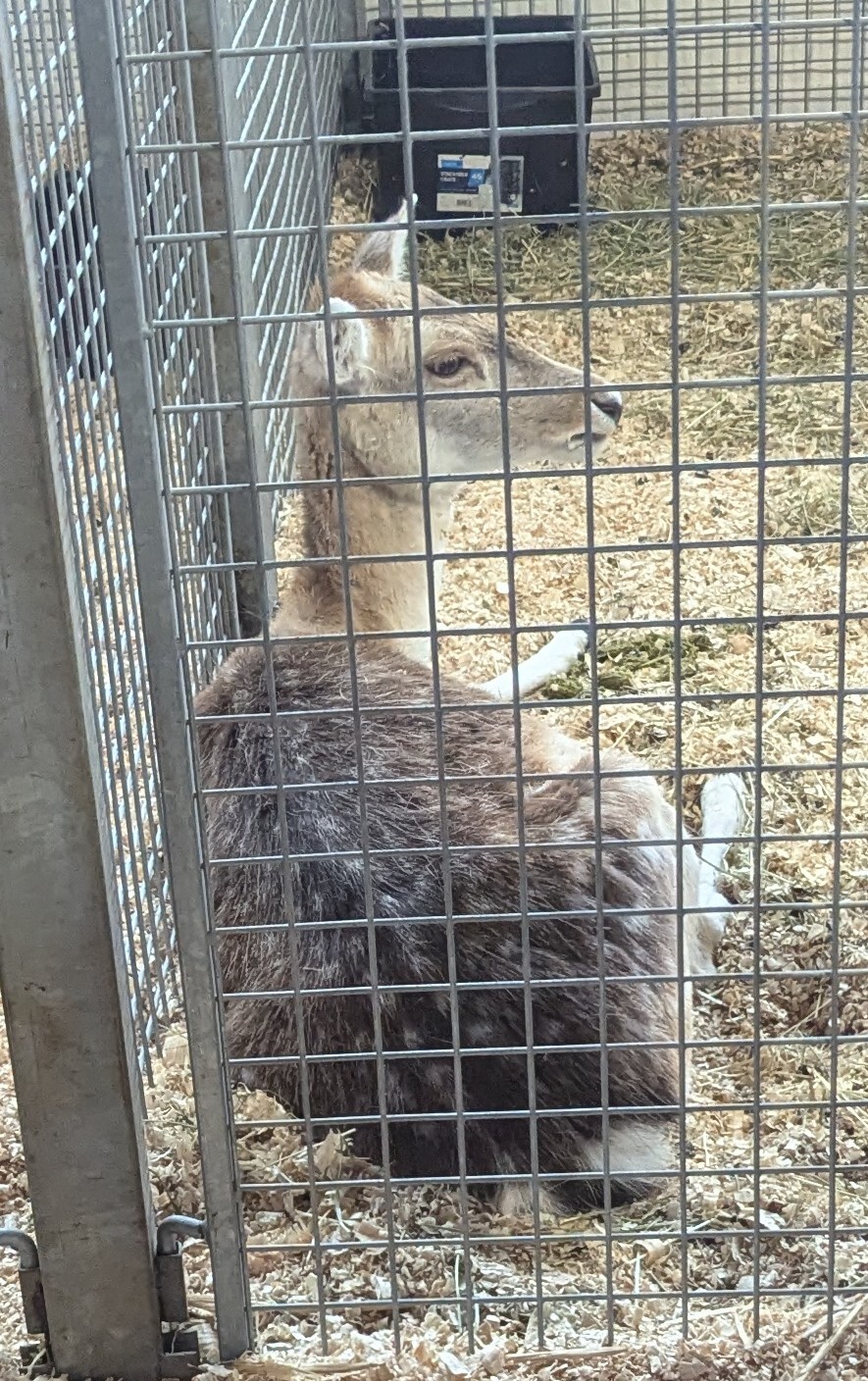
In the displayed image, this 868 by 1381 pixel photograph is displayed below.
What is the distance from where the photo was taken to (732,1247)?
2.88m

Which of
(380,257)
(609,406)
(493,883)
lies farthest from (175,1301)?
(380,257)

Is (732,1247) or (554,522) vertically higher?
(554,522)

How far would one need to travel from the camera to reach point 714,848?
167 inches

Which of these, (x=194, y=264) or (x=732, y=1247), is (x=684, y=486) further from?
(x=732, y=1247)

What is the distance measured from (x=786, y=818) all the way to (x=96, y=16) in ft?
9.83

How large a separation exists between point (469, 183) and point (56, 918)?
644cm

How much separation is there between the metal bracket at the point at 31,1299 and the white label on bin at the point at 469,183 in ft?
20.4

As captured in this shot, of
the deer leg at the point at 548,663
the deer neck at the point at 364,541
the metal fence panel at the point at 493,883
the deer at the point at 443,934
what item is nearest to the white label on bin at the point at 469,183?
the metal fence panel at the point at 493,883

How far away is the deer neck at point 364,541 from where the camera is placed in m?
4.32

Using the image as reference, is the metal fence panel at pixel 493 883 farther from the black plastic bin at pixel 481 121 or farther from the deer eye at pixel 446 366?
the black plastic bin at pixel 481 121

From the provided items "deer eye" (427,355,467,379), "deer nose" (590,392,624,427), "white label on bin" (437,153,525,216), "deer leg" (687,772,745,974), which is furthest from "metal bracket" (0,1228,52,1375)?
"white label on bin" (437,153,525,216)

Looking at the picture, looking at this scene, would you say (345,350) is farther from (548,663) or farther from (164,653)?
(548,663)

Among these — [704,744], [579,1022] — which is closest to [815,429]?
[704,744]

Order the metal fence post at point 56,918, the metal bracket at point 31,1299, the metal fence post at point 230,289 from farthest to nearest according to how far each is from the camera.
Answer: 1. the metal fence post at point 230,289
2. the metal bracket at point 31,1299
3. the metal fence post at point 56,918
